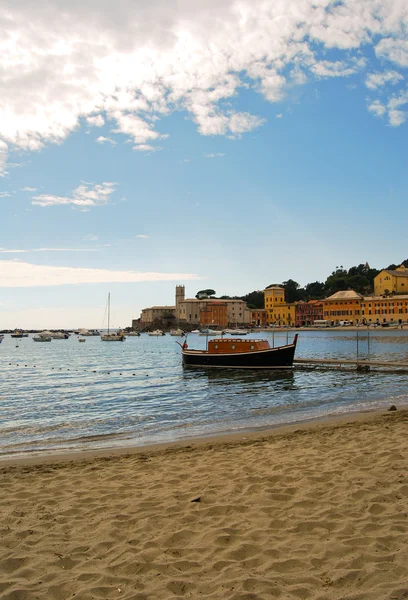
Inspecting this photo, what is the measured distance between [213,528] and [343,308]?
491 feet

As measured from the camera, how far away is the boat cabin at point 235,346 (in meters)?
34.9

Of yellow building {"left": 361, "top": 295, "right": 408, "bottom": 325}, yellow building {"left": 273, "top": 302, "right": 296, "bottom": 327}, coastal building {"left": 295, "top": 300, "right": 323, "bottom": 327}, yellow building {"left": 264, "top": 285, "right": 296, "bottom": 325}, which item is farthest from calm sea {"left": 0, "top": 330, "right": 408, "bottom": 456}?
yellow building {"left": 264, "top": 285, "right": 296, "bottom": 325}

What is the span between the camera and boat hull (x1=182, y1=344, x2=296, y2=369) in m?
33.8

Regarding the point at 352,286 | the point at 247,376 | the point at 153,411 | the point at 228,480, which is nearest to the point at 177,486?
the point at 228,480

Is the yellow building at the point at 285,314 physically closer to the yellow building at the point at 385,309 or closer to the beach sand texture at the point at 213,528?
the yellow building at the point at 385,309

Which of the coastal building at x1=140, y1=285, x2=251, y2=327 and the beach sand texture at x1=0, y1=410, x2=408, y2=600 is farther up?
the coastal building at x1=140, y1=285, x2=251, y2=327

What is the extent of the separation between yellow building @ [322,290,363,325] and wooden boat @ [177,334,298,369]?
116 m

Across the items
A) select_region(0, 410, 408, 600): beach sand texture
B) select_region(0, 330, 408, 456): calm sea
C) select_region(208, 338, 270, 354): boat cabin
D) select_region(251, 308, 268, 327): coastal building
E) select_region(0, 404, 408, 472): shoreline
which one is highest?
select_region(251, 308, 268, 327): coastal building

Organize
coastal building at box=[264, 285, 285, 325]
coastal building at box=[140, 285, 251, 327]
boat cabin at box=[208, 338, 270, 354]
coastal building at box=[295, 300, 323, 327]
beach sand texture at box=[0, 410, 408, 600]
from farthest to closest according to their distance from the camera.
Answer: coastal building at box=[140, 285, 251, 327], coastal building at box=[264, 285, 285, 325], coastal building at box=[295, 300, 323, 327], boat cabin at box=[208, 338, 270, 354], beach sand texture at box=[0, 410, 408, 600]

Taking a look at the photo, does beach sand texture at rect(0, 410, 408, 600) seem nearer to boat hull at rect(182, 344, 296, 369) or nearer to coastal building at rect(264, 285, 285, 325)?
boat hull at rect(182, 344, 296, 369)

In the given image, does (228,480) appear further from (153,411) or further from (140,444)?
(153,411)

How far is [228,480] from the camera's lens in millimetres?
7363

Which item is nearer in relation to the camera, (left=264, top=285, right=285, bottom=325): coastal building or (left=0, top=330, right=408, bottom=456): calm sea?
(left=0, top=330, right=408, bottom=456): calm sea

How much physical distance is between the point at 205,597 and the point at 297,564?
102 cm
